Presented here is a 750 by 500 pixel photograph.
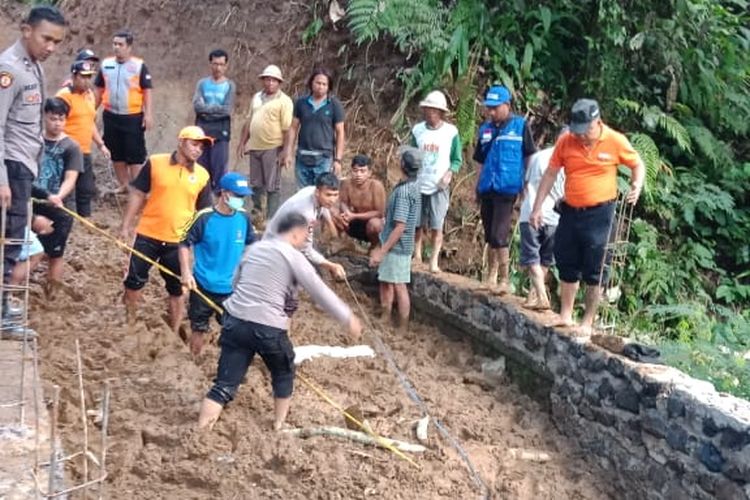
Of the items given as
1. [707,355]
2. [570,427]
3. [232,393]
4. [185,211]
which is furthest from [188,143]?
[707,355]

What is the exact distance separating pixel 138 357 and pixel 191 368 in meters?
0.46

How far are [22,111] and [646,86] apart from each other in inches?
352

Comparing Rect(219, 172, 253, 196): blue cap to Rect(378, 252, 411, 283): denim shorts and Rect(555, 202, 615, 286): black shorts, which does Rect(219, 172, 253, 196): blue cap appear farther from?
Rect(555, 202, 615, 286): black shorts

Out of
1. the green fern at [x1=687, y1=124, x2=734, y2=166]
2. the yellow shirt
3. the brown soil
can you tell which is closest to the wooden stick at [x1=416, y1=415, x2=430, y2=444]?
the brown soil

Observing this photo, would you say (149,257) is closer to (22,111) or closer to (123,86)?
(22,111)

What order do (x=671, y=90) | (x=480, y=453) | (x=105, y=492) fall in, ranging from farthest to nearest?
(x=671, y=90) → (x=480, y=453) → (x=105, y=492)

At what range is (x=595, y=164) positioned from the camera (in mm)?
6938

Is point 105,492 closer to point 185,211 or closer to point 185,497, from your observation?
point 185,497

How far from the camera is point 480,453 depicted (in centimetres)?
646

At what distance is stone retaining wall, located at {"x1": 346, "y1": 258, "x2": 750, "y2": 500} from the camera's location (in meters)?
5.61

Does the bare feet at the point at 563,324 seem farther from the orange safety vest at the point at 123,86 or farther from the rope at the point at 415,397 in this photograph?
the orange safety vest at the point at 123,86

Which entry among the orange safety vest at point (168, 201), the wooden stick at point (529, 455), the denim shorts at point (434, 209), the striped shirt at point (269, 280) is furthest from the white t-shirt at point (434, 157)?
the striped shirt at point (269, 280)

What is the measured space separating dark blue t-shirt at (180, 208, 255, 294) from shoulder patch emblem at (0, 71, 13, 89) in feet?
5.70

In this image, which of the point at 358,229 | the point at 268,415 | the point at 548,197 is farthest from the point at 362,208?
the point at 268,415
